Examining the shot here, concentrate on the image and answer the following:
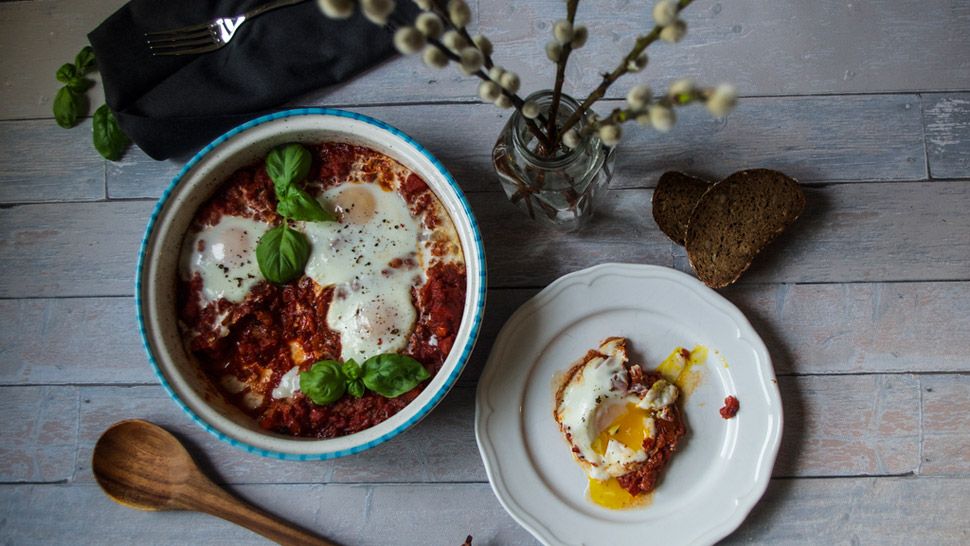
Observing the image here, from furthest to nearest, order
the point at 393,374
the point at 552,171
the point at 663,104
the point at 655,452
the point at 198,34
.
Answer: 1. the point at 198,34
2. the point at 655,452
3. the point at 393,374
4. the point at 552,171
5. the point at 663,104

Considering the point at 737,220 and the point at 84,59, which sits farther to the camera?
the point at 84,59

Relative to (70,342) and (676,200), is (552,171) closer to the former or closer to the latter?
(676,200)

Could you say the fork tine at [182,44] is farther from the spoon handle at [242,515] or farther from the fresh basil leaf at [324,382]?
the spoon handle at [242,515]

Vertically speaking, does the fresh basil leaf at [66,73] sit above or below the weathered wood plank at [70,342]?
above

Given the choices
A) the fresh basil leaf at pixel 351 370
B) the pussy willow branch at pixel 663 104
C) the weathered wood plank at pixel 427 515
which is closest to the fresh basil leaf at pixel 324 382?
the fresh basil leaf at pixel 351 370

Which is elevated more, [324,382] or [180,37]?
[180,37]

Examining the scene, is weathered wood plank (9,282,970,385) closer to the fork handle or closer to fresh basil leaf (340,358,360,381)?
fresh basil leaf (340,358,360,381)

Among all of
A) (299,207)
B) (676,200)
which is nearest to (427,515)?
(299,207)
